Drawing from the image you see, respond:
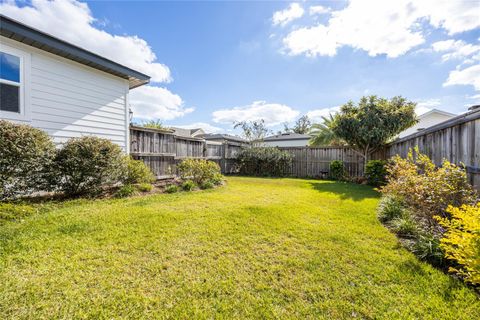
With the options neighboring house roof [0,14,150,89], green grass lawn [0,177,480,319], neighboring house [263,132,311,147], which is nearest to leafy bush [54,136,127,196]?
green grass lawn [0,177,480,319]

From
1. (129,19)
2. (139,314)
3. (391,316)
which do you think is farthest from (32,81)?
(391,316)

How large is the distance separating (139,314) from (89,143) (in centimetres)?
464

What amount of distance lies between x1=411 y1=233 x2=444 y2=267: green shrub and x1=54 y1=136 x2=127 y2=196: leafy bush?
21.5 ft

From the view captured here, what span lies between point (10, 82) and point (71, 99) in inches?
44.7

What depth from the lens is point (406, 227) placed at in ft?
10.8

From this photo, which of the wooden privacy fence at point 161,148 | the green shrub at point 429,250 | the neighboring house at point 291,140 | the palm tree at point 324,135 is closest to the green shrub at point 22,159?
the wooden privacy fence at point 161,148

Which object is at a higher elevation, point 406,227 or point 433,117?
point 433,117

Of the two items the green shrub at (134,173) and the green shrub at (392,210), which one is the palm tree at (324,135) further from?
the green shrub at (134,173)

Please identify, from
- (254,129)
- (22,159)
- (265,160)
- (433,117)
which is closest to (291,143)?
(254,129)

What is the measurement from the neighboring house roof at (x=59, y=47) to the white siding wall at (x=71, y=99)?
140mm

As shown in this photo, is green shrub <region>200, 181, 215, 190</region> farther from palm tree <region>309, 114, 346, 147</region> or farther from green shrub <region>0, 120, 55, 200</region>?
palm tree <region>309, 114, 346, 147</region>

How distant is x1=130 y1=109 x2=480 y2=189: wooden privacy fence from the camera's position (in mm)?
3536

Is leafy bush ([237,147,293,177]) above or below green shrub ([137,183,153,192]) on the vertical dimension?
above

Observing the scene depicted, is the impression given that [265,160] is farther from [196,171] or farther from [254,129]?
[196,171]
